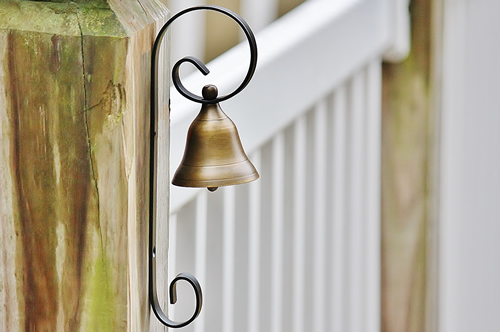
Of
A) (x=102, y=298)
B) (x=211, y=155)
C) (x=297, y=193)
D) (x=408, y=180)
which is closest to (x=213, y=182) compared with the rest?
(x=211, y=155)

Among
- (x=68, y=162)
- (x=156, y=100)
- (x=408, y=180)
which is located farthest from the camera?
(x=408, y=180)

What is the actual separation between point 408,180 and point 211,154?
990 mm

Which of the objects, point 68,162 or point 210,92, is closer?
point 68,162

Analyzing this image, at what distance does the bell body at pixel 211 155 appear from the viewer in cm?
79

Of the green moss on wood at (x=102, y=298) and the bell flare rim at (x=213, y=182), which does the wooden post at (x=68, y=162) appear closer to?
the green moss on wood at (x=102, y=298)

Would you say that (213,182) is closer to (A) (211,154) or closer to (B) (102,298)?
(A) (211,154)

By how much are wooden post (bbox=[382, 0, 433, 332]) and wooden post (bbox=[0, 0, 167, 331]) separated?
3.57ft

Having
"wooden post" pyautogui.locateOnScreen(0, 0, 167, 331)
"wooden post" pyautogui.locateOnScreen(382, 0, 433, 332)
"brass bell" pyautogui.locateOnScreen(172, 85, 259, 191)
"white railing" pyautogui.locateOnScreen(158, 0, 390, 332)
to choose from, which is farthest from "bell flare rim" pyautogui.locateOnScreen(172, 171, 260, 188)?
"wooden post" pyautogui.locateOnScreen(382, 0, 433, 332)

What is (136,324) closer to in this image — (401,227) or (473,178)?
(401,227)

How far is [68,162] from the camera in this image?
25.5 inches

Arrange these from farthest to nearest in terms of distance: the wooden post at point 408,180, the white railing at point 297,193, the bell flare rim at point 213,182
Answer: the wooden post at point 408,180 < the white railing at point 297,193 < the bell flare rim at point 213,182

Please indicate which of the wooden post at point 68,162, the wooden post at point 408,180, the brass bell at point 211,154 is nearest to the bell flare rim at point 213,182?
the brass bell at point 211,154

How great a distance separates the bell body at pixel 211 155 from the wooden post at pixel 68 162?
13 cm

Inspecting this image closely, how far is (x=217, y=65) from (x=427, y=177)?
2.36 feet
